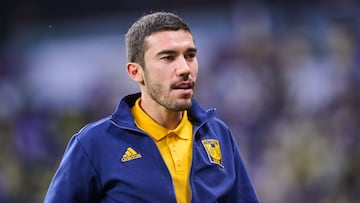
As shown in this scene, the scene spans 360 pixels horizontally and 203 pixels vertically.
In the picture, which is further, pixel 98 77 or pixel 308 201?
pixel 98 77

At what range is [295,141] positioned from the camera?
8.01 metres

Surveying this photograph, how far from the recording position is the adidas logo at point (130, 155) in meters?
3.32

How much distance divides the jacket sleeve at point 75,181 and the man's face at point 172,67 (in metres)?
0.38

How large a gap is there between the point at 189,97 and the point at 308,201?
15.1 feet

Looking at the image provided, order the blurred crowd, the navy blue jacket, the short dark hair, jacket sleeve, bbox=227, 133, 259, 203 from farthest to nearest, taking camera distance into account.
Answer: the blurred crowd < jacket sleeve, bbox=227, 133, 259, 203 < the short dark hair < the navy blue jacket

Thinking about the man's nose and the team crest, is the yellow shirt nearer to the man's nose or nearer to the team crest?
the team crest

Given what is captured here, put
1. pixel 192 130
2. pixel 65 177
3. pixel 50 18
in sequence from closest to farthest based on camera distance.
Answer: pixel 65 177
pixel 192 130
pixel 50 18

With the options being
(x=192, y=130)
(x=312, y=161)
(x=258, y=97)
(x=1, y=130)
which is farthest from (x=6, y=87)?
(x=192, y=130)

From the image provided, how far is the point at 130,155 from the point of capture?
3332 mm

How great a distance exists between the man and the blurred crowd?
4.29 meters

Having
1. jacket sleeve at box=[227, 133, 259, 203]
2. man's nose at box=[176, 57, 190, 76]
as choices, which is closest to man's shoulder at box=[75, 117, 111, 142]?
man's nose at box=[176, 57, 190, 76]

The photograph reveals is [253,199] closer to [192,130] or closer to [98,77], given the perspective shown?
[192,130]

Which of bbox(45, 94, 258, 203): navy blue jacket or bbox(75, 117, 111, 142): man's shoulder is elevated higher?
bbox(75, 117, 111, 142): man's shoulder

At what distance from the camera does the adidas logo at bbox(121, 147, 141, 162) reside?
3.32 m
